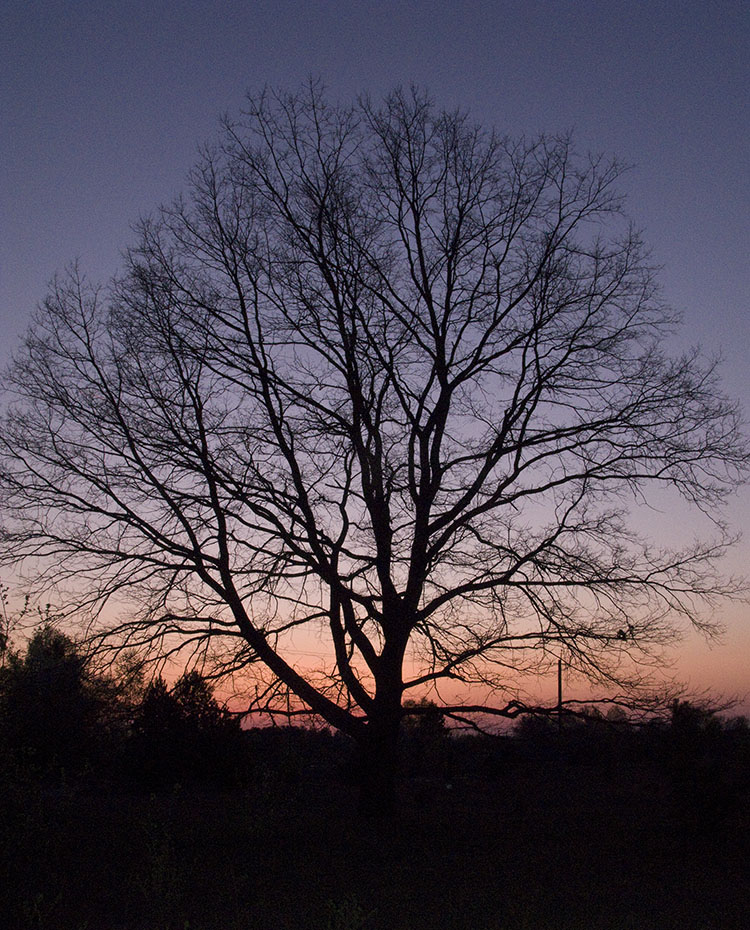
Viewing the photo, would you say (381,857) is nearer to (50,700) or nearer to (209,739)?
(50,700)

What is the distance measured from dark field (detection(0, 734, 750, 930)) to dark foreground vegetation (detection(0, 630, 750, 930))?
4 centimetres

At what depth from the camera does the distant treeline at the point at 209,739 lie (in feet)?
38.7

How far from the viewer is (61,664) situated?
11.9 metres

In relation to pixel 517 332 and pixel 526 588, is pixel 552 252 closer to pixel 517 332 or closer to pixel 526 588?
pixel 517 332

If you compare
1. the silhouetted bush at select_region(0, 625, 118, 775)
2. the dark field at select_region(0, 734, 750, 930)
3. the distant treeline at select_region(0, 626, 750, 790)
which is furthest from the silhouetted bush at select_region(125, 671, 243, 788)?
the silhouetted bush at select_region(0, 625, 118, 775)

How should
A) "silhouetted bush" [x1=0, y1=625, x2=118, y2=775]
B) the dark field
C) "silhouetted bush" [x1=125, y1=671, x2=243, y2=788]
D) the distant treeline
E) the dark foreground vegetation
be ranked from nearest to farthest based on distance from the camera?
the dark field, the dark foreground vegetation, "silhouetted bush" [x1=0, y1=625, x2=118, y2=775], the distant treeline, "silhouetted bush" [x1=125, y1=671, x2=243, y2=788]

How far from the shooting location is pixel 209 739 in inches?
778

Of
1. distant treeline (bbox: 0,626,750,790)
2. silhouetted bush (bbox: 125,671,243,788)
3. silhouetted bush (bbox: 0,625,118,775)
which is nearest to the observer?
silhouetted bush (bbox: 0,625,118,775)

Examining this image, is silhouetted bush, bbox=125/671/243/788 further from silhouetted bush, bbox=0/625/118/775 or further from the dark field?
silhouetted bush, bbox=0/625/118/775

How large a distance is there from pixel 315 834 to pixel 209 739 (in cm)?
696

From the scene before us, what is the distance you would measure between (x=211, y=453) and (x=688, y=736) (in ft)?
31.9

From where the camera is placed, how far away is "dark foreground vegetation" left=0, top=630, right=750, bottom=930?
8781 mm

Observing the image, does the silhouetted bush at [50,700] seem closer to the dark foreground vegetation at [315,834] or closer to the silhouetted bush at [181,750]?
the dark foreground vegetation at [315,834]

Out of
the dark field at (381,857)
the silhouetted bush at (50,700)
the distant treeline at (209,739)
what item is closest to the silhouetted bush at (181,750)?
the distant treeline at (209,739)
